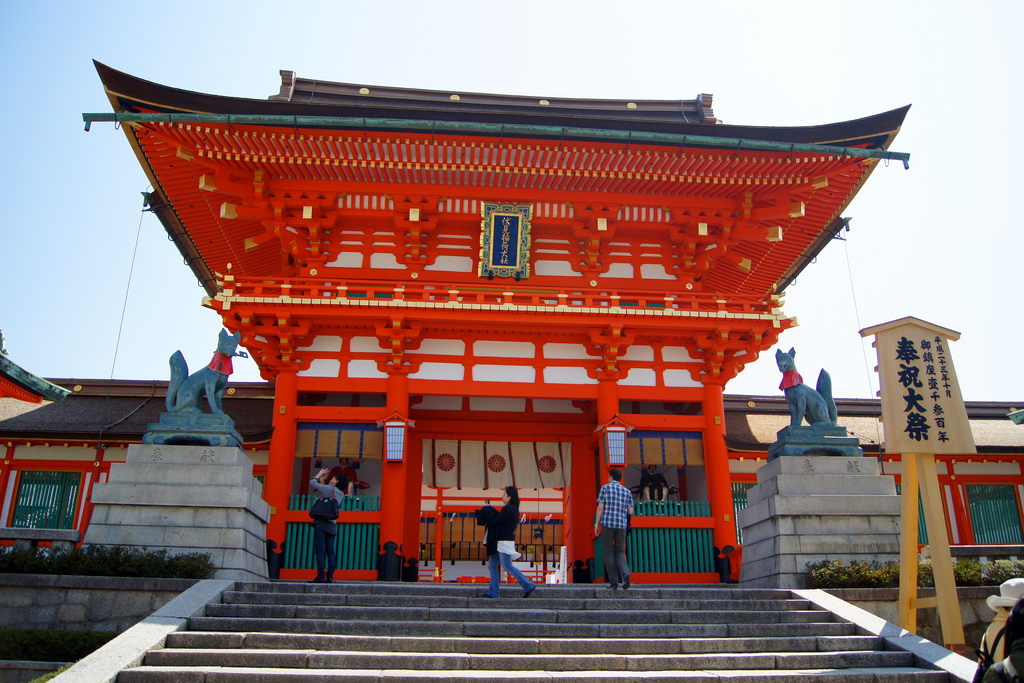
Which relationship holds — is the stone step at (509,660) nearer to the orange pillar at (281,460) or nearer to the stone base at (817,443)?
the stone base at (817,443)

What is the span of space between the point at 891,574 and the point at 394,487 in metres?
7.58

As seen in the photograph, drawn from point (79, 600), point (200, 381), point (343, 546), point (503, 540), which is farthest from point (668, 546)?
point (79, 600)

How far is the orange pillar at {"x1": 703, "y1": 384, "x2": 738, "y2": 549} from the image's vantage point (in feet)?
41.7

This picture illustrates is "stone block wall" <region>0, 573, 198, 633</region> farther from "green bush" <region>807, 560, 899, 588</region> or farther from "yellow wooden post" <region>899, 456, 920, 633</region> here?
"yellow wooden post" <region>899, 456, 920, 633</region>

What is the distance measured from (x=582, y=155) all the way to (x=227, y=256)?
8.38m

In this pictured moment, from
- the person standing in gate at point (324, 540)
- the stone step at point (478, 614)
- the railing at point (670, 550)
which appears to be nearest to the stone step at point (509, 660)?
the stone step at point (478, 614)

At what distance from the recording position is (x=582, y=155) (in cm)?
1280

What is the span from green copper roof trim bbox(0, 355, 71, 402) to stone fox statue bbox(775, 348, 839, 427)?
1196 centimetres

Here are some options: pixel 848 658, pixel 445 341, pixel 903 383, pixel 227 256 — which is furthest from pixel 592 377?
pixel 227 256

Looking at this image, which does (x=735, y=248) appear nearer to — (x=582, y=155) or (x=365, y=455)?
(x=582, y=155)

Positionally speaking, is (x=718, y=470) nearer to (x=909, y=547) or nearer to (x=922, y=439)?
(x=909, y=547)

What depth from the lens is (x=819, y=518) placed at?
33.8 ft

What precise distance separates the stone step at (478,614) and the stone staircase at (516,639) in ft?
0.04

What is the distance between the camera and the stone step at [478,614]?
316 inches
